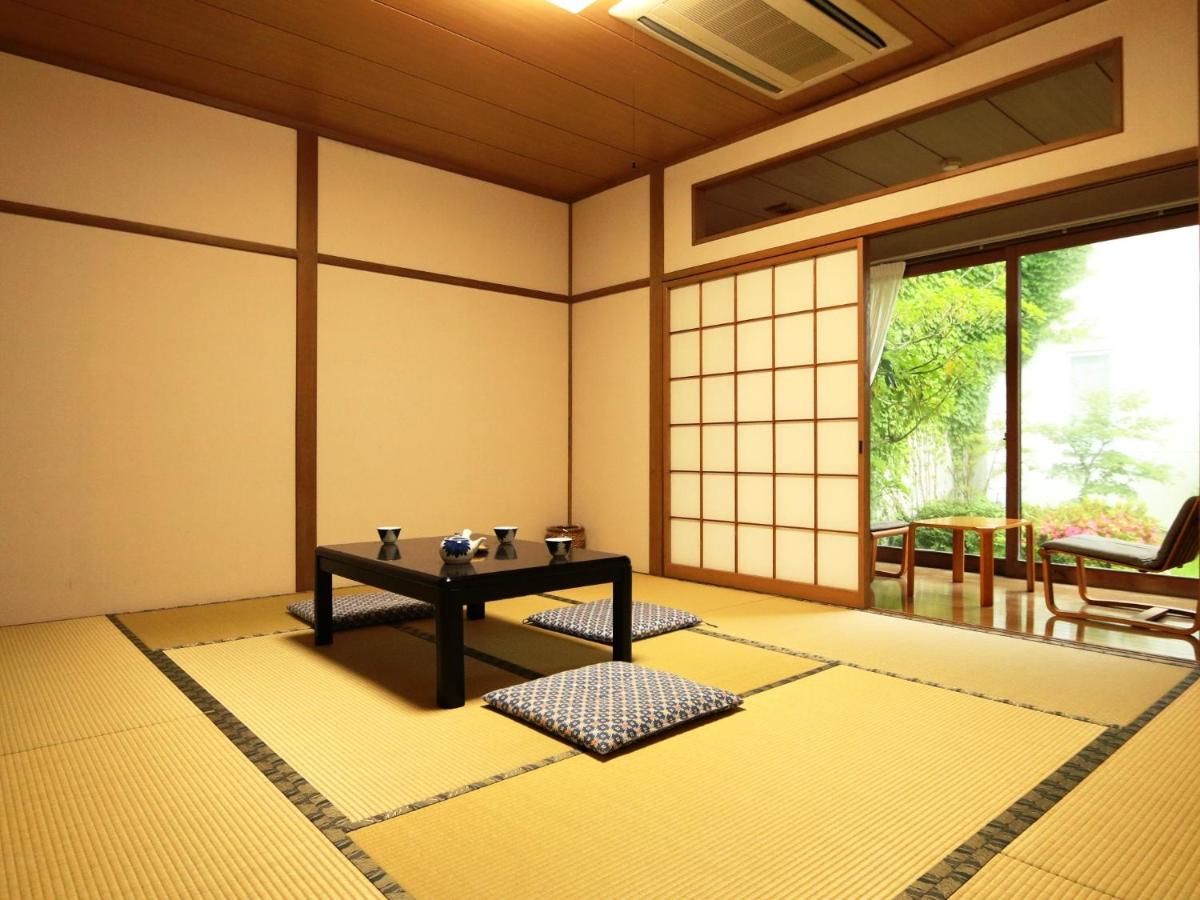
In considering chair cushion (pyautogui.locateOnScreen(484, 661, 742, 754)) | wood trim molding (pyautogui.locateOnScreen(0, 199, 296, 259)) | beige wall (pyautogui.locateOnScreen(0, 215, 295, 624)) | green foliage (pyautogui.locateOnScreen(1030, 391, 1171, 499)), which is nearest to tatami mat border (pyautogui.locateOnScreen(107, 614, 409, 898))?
chair cushion (pyautogui.locateOnScreen(484, 661, 742, 754))

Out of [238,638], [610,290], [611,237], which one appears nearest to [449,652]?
[238,638]

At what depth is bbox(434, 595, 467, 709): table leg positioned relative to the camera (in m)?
2.38

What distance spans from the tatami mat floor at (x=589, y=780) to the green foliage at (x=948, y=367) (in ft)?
12.9

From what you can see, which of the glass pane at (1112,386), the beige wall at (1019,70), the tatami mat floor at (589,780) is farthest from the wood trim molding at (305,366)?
the glass pane at (1112,386)

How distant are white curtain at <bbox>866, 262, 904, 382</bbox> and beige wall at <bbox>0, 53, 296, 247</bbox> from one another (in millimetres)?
4633

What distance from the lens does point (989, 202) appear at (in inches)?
137

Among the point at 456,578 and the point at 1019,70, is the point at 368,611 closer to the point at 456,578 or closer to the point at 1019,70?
the point at 456,578

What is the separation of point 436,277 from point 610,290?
1.26 meters

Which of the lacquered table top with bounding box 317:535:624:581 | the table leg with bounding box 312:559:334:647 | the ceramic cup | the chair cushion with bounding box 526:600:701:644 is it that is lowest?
the chair cushion with bounding box 526:600:701:644

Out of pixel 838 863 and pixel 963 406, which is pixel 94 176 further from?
pixel 963 406

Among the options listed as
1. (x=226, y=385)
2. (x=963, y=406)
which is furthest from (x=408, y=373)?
(x=963, y=406)

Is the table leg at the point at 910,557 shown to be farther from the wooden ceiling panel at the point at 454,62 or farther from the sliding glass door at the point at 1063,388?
the wooden ceiling panel at the point at 454,62

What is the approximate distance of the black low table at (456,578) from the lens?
2.39 m

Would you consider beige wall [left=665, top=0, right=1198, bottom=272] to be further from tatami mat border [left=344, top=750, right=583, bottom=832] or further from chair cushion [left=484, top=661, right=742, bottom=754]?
tatami mat border [left=344, top=750, right=583, bottom=832]
